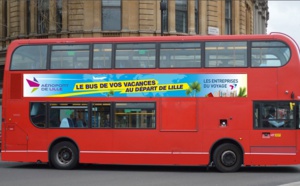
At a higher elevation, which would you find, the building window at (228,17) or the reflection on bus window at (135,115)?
the building window at (228,17)

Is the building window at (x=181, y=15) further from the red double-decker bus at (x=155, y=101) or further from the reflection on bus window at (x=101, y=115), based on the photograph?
the reflection on bus window at (x=101, y=115)

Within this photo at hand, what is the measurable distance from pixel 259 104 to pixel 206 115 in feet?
5.33

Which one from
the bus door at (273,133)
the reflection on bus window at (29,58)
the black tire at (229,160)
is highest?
the reflection on bus window at (29,58)

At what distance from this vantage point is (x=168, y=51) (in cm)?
1738

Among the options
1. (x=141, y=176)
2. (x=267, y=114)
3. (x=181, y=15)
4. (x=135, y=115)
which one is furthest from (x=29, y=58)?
(x=181, y=15)

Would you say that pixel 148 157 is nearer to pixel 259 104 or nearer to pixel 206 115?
pixel 206 115

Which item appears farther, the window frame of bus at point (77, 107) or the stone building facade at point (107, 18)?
the stone building facade at point (107, 18)

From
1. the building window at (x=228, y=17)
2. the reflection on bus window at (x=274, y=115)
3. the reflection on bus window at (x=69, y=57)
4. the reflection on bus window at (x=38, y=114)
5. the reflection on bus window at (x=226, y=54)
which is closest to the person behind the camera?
→ the reflection on bus window at (x=274, y=115)

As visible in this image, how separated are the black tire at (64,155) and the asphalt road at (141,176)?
29cm

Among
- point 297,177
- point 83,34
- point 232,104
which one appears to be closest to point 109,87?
point 232,104

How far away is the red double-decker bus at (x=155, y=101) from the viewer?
55.5 feet

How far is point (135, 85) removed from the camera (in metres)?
17.4

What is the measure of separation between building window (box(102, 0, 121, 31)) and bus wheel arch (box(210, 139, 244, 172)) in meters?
18.9

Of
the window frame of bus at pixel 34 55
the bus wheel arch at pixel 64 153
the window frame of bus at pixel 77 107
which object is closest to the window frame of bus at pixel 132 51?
the window frame of bus at pixel 77 107
